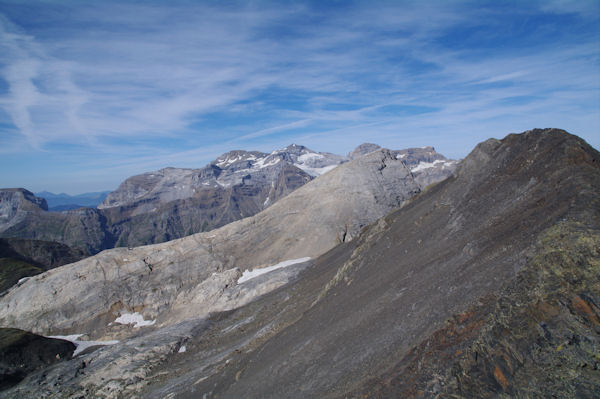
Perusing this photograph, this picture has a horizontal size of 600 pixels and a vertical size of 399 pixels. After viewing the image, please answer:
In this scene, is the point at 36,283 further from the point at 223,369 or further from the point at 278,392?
the point at 278,392

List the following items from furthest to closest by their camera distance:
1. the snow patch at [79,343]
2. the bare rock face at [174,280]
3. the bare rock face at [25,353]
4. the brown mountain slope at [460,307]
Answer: the snow patch at [79,343] < the bare rock face at [174,280] < the bare rock face at [25,353] < the brown mountain slope at [460,307]

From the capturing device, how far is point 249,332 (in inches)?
1287

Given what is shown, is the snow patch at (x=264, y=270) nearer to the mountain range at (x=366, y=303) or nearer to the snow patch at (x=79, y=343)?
the mountain range at (x=366, y=303)

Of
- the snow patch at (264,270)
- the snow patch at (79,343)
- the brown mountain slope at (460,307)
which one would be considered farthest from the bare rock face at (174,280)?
the brown mountain slope at (460,307)

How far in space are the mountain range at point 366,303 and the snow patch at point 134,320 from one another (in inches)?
7.1

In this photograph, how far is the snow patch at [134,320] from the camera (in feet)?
152

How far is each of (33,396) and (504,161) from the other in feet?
164

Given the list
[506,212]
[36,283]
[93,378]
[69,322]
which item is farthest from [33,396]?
[506,212]

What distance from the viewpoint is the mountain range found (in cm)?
1211

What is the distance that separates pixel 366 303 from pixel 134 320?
39.5m

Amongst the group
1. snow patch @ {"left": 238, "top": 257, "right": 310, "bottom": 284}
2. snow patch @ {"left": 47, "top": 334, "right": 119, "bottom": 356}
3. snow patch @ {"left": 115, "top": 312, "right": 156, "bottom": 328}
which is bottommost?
snow patch @ {"left": 47, "top": 334, "right": 119, "bottom": 356}

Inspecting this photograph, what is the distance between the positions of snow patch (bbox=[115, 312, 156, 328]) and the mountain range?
181mm

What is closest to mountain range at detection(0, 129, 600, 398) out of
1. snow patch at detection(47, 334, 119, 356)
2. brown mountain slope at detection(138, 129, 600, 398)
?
brown mountain slope at detection(138, 129, 600, 398)

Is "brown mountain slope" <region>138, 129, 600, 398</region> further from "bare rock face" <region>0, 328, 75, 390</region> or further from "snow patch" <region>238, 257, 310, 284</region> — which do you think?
"bare rock face" <region>0, 328, 75, 390</region>
